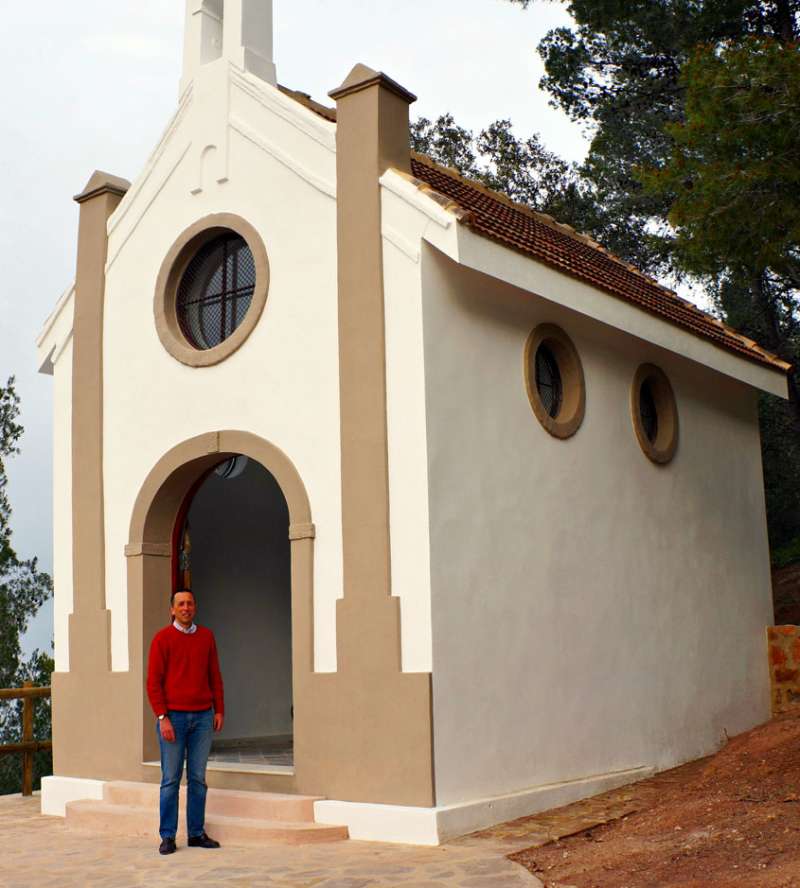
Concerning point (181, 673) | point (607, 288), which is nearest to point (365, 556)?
point (181, 673)

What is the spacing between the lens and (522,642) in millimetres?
9492

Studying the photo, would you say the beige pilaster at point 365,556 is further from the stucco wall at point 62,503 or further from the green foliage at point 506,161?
the green foliage at point 506,161

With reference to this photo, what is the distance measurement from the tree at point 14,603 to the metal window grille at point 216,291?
12.9m

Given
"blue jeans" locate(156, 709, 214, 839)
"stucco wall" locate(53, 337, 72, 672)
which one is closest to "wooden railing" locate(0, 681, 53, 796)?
"stucco wall" locate(53, 337, 72, 672)

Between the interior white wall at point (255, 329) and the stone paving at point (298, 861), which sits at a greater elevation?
the interior white wall at point (255, 329)

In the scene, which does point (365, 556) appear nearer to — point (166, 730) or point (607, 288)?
point (166, 730)

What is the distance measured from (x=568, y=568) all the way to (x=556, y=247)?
339 cm

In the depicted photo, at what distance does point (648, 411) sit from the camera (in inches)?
493

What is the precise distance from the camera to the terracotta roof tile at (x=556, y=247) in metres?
9.90

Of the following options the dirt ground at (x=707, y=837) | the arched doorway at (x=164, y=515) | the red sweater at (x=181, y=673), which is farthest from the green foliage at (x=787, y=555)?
the red sweater at (x=181, y=673)

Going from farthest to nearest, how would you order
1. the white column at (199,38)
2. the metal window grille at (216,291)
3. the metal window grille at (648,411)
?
the metal window grille at (648,411) < the white column at (199,38) < the metal window grille at (216,291)

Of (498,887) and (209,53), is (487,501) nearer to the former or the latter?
(498,887)

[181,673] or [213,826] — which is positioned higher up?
[181,673]

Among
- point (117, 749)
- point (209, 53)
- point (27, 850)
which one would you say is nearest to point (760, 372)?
point (209, 53)
